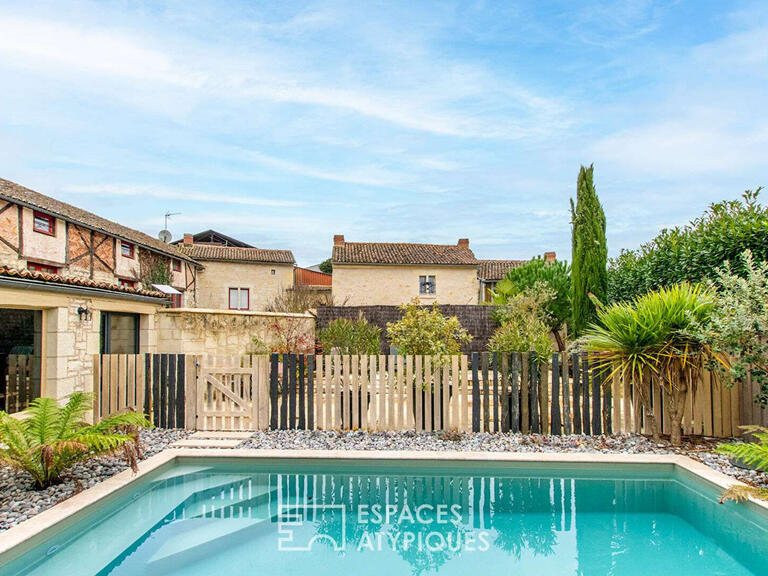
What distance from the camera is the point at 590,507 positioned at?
18.0ft

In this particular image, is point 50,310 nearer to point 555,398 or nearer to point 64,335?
point 64,335

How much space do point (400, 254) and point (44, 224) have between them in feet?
56.1

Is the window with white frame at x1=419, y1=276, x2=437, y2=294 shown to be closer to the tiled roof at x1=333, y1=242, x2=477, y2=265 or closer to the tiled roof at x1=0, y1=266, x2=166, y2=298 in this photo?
the tiled roof at x1=333, y1=242, x2=477, y2=265

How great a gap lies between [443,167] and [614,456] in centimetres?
1120

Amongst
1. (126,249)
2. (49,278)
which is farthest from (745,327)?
(126,249)

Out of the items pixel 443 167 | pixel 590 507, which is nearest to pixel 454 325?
pixel 590 507

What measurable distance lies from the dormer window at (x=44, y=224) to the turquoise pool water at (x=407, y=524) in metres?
12.6

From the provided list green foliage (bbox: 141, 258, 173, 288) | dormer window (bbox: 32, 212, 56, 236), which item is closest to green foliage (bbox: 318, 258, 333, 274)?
green foliage (bbox: 141, 258, 173, 288)

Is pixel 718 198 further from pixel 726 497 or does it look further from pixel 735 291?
pixel 726 497

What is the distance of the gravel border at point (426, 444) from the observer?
5.90 meters

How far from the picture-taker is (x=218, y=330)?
43.0ft

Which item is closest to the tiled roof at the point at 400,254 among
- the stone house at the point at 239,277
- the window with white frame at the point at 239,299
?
the stone house at the point at 239,277

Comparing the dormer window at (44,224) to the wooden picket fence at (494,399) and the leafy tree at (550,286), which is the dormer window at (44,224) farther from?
the leafy tree at (550,286)

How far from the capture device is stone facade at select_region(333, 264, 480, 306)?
2703 centimetres
